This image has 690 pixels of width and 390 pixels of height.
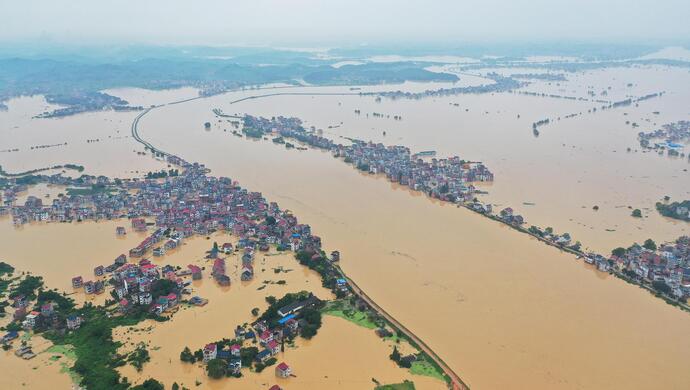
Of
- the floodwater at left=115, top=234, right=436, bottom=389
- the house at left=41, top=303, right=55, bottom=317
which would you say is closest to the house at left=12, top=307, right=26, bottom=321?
the house at left=41, top=303, right=55, bottom=317

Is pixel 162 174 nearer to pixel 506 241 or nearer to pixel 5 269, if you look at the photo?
pixel 5 269

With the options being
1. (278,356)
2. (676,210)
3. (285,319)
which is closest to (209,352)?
A: (278,356)

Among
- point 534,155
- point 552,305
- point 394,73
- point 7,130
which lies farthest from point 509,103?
point 7,130

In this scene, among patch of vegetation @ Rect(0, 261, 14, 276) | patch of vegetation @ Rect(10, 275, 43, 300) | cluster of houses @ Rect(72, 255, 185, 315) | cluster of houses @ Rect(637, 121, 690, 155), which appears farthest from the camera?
cluster of houses @ Rect(637, 121, 690, 155)

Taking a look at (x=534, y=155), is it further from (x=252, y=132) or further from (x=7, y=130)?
(x=7, y=130)

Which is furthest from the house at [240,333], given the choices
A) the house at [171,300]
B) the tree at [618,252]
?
the tree at [618,252]

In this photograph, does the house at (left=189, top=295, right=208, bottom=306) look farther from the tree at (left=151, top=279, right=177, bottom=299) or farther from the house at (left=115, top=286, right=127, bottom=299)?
the house at (left=115, top=286, right=127, bottom=299)
